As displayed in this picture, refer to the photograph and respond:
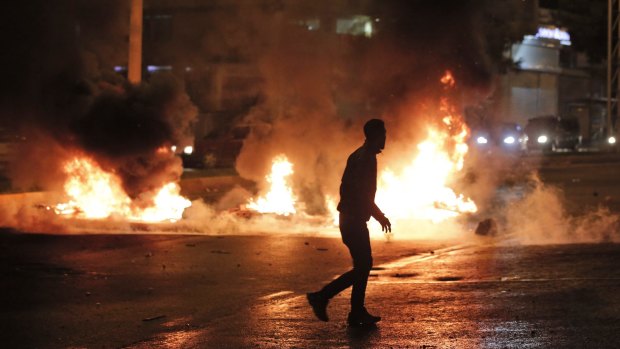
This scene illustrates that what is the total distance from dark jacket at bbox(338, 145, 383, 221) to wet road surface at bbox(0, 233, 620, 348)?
33.8 inches

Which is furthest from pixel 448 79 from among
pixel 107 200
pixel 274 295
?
pixel 274 295

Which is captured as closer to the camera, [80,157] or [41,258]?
[41,258]

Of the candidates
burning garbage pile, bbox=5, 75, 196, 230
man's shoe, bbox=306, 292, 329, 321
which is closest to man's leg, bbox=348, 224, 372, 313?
man's shoe, bbox=306, 292, 329, 321

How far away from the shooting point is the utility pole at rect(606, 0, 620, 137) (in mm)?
40750

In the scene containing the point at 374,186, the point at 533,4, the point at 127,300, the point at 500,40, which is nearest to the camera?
the point at 374,186

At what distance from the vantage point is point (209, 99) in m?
25.0

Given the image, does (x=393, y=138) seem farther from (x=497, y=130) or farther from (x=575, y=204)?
(x=497, y=130)

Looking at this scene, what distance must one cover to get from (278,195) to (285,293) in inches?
276

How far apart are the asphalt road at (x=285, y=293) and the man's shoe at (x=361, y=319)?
0.10 m

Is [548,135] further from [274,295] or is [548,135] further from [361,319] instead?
[361,319]

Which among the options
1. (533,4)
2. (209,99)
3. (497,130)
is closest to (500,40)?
(497,130)

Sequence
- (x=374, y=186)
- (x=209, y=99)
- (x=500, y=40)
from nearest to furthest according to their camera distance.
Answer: (x=374, y=186), (x=209, y=99), (x=500, y=40)

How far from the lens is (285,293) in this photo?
7859 millimetres

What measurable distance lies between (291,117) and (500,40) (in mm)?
25785
